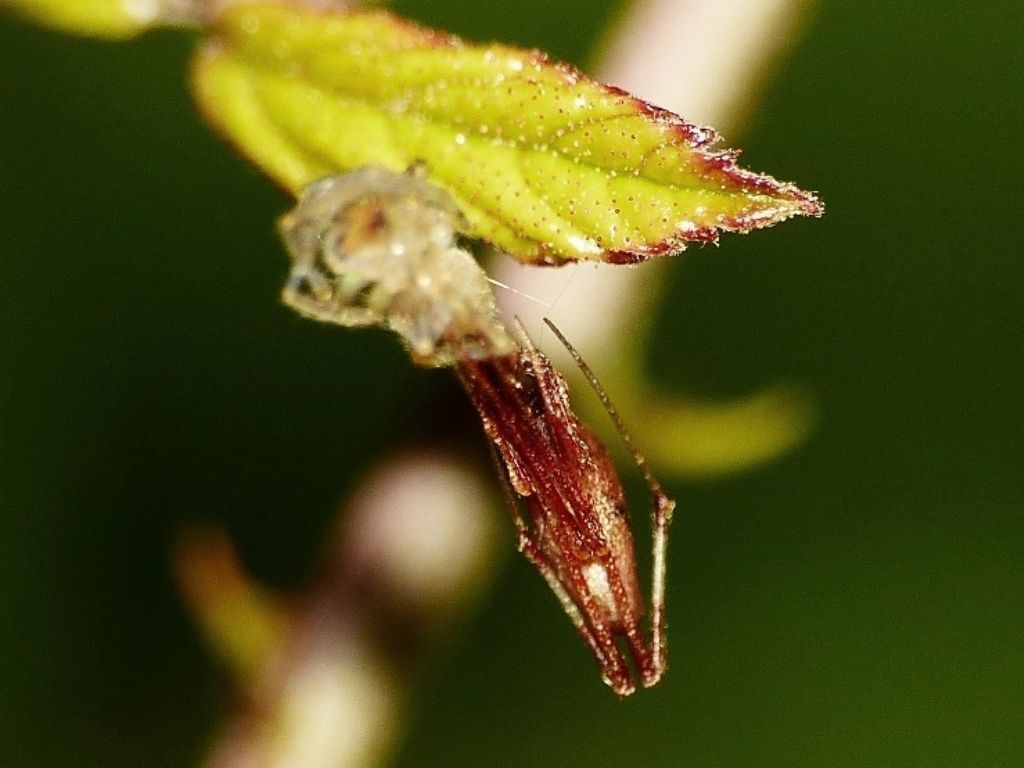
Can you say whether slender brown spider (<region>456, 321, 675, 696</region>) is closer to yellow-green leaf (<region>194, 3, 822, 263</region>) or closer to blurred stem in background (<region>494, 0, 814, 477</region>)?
yellow-green leaf (<region>194, 3, 822, 263</region>)

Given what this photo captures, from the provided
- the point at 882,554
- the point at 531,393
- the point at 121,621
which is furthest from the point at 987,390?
the point at 121,621

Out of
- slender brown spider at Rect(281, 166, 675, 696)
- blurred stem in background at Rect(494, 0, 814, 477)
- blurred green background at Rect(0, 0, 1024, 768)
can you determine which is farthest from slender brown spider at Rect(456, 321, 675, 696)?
blurred green background at Rect(0, 0, 1024, 768)

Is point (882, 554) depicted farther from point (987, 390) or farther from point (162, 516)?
point (162, 516)

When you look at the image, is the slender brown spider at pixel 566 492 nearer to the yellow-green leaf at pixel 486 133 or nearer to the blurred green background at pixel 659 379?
the yellow-green leaf at pixel 486 133

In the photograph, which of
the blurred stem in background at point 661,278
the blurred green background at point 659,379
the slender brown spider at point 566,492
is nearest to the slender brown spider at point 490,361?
the slender brown spider at point 566,492

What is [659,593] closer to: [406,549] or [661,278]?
[406,549]
